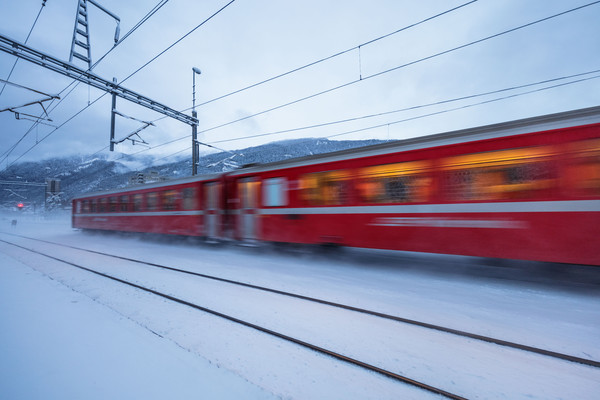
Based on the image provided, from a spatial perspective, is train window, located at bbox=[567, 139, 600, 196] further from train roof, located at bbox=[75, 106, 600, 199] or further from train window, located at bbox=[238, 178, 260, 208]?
train window, located at bbox=[238, 178, 260, 208]

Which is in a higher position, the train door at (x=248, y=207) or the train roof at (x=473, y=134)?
the train roof at (x=473, y=134)

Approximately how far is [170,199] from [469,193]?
36.5ft

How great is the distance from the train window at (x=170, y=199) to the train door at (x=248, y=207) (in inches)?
153

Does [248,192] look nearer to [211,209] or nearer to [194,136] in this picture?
[211,209]

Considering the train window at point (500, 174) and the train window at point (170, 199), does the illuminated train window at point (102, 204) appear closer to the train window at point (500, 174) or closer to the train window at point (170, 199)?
the train window at point (170, 199)

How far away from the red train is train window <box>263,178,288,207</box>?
32 millimetres

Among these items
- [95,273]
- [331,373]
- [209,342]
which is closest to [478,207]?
[331,373]

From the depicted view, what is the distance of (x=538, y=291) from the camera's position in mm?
4426

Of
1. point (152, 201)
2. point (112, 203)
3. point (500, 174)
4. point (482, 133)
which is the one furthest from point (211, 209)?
point (112, 203)

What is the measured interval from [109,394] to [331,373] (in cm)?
192

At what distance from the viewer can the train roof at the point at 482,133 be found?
422 centimetres

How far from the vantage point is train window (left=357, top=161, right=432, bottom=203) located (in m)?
5.51

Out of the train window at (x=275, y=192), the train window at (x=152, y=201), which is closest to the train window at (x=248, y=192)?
the train window at (x=275, y=192)

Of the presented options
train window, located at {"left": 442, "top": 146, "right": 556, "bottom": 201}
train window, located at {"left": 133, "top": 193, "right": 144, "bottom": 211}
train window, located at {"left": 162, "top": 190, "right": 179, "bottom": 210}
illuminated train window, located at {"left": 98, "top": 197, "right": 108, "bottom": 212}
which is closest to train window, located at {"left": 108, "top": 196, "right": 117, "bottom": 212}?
illuminated train window, located at {"left": 98, "top": 197, "right": 108, "bottom": 212}
